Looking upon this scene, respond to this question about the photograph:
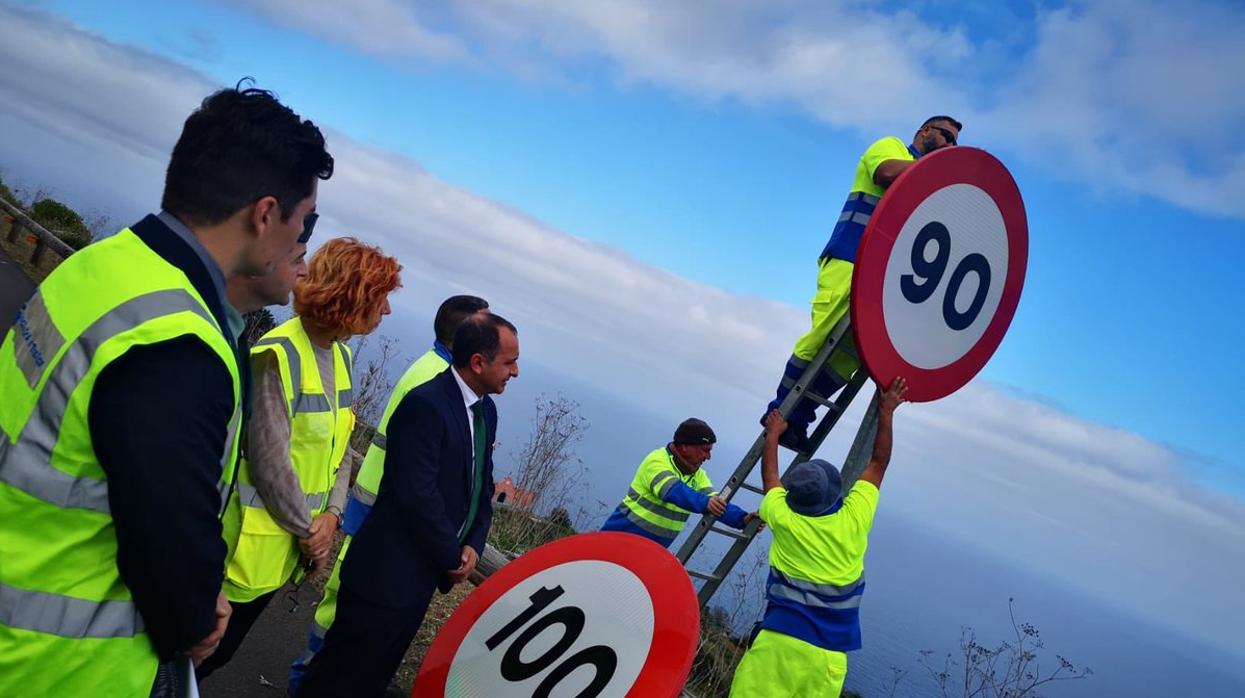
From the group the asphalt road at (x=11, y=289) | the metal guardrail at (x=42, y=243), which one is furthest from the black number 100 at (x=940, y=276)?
the metal guardrail at (x=42, y=243)

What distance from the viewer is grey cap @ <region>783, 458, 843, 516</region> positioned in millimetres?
3672

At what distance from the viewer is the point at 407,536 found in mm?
3232

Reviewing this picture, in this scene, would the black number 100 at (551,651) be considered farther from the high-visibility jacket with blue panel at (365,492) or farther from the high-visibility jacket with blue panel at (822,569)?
the high-visibility jacket with blue panel at (822,569)

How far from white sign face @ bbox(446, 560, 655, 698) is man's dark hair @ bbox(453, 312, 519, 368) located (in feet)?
2.99

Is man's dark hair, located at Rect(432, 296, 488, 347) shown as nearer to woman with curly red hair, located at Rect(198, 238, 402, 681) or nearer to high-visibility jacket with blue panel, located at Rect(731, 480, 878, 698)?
woman with curly red hair, located at Rect(198, 238, 402, 681)

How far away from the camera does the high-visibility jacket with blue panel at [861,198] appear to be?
352 centimetres

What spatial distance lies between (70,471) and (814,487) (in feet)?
9.55

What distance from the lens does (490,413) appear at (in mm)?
3688

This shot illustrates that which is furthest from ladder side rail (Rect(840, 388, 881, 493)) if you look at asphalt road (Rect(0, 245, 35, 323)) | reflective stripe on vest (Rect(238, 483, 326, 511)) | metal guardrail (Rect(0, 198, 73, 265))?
metal guardrail (Rect(0, 198, 73, 265))

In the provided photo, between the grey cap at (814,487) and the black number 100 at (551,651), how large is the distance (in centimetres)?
124

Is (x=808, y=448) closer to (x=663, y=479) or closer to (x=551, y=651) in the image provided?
(x=663, y=479)

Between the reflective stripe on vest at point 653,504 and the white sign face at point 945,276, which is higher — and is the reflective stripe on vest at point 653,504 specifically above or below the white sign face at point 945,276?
below

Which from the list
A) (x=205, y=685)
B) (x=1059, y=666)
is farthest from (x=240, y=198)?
(x=1059, y=666)

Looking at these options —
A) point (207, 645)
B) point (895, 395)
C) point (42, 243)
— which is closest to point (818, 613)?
point (895, 395)
